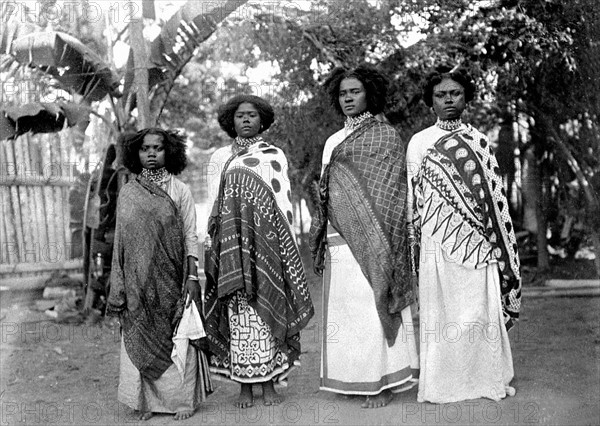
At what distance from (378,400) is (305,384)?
38.8 inches

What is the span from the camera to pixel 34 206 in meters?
8.73

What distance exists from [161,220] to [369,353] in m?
1.58

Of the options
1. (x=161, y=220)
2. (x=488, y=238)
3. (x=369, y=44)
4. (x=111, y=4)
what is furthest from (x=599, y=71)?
(x=111, y=4)

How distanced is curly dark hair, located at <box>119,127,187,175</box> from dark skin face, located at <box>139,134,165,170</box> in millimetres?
43

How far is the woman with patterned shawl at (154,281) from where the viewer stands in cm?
442

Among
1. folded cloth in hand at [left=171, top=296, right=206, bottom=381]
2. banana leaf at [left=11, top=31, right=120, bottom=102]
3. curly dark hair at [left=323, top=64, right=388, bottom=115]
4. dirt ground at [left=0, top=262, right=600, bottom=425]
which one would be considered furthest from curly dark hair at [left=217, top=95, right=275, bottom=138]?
banana leaf at [left=11, top=31, right=120, bottom=102]

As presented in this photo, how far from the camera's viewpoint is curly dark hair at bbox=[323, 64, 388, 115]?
14.8ft

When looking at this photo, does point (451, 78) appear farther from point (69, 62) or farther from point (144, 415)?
point (69, 62)

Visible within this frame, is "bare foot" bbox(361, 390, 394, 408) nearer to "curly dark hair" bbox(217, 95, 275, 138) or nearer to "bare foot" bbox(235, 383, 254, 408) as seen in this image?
"bare foot" bbox(235, 383, 254, 408)

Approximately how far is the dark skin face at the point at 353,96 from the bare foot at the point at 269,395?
6.20 feet

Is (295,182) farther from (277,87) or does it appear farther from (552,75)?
(552,75)

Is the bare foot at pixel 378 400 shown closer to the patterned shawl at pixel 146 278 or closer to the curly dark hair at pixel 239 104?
the patterned shawl at pixel 146 278

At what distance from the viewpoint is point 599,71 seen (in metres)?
6.12

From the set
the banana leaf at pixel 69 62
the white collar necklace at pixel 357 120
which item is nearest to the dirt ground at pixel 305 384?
the white collar necklace at pixel 357 120
